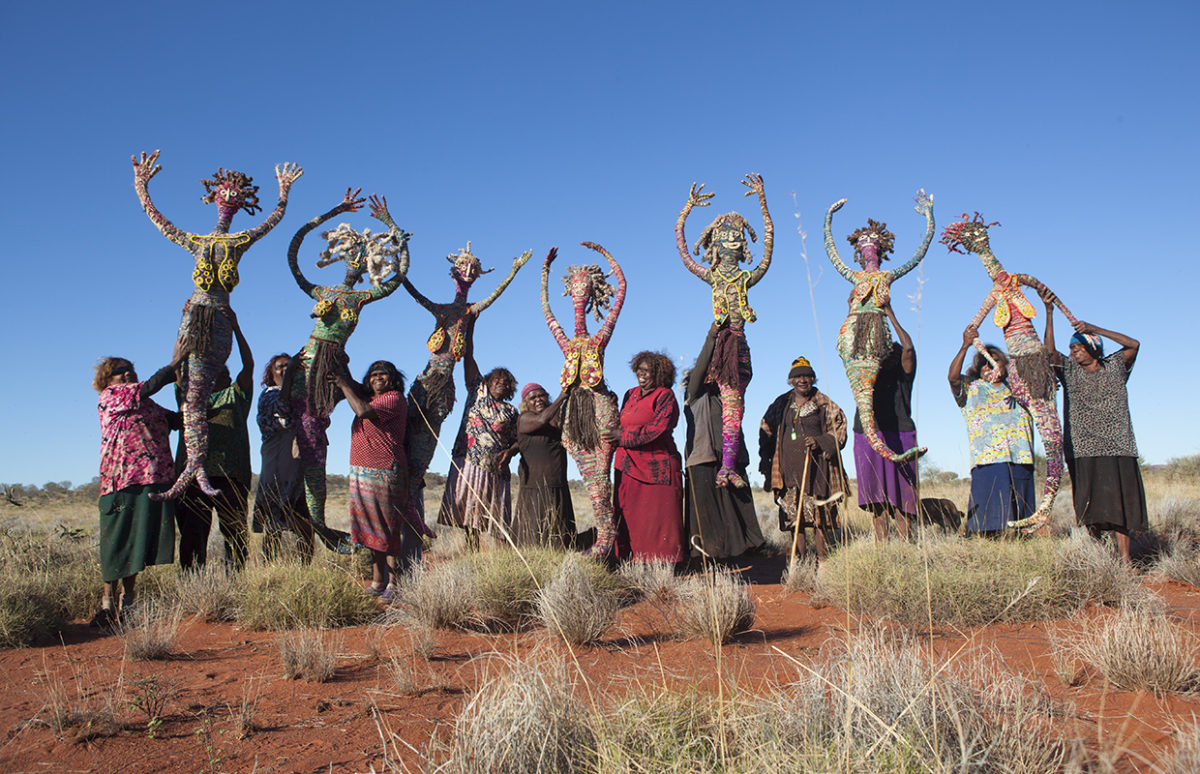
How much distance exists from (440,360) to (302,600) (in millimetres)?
2875

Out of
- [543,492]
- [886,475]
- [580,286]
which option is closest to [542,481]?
[543,492]

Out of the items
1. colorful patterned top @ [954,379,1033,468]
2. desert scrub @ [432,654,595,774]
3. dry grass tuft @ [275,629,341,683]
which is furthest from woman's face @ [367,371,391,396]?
colorful patterned top @ [954,379,1033,468]

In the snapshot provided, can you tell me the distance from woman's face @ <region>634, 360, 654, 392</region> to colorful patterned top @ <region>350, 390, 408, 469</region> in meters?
2.13

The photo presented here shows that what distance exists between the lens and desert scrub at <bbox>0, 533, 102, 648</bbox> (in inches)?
215

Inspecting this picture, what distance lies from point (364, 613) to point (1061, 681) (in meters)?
4.42

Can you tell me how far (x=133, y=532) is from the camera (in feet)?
19.9

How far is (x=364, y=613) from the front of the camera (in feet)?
19.3

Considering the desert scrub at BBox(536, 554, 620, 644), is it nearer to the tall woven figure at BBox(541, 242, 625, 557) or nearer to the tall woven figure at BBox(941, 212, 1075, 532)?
the tall woven figure at BBox(541, 242, 625, 557)

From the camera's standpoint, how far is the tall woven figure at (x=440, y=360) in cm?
742

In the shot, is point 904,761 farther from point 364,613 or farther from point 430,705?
point 364,613

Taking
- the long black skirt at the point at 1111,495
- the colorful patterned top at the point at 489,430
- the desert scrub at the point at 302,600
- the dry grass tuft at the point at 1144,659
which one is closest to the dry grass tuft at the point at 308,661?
the desert scrub at the point at 302,600

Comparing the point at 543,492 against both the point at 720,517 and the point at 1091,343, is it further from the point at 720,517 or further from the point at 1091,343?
the point at 1091,343

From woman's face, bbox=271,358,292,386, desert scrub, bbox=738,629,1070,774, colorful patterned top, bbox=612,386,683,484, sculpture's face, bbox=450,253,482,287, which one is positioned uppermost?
sculpture's face, bbox=450,253,482,287

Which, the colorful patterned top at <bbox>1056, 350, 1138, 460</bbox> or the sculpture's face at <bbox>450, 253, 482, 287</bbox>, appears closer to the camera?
the colorful patterned top at <bbox>1056, 350, 1138, 460</bbox>
